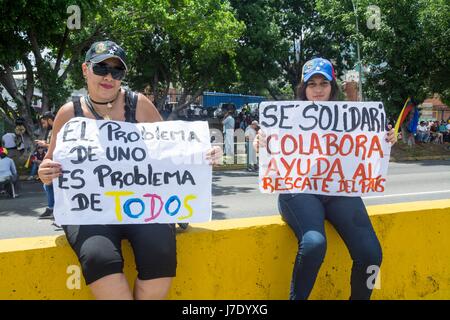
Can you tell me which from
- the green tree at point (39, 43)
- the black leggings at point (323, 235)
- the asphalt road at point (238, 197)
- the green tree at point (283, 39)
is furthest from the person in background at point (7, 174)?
the green tree at point (283, 39)

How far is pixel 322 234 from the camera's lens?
2717mm

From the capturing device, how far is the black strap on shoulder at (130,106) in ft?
9.45

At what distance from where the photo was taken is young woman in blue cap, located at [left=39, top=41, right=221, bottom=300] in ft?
7.46

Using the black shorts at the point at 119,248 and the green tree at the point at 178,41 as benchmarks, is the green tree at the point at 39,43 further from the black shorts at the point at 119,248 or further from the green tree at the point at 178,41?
the black shorts at the point at 119,248

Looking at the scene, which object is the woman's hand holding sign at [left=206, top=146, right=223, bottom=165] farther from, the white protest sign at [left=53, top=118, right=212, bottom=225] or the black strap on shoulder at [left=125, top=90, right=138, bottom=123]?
the black strap on shoulder at [left=125, top=90, right=138, bottom=123]

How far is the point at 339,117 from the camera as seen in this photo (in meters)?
3.14

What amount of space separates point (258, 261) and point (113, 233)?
97 cm

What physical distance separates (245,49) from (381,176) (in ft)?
77.1

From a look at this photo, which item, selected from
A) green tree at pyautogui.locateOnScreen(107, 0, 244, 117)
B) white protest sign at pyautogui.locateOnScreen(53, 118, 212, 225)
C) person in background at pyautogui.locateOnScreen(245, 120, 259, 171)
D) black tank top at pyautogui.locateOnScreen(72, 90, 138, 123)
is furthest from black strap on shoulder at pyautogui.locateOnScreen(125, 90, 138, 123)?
green tree at pyautogui.locateOnScreen(107, 0, 244, 117)

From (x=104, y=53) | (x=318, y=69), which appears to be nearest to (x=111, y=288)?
(x=104, y=53)

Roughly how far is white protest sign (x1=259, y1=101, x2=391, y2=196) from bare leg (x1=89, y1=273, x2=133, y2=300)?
1.17 metres

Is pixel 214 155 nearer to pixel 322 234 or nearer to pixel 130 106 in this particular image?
pixel 130 106

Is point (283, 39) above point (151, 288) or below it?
above
